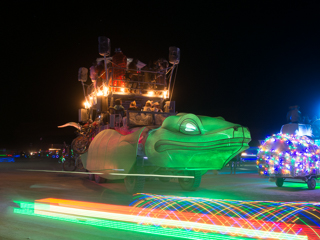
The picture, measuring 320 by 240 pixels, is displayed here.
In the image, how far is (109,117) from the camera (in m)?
13.7

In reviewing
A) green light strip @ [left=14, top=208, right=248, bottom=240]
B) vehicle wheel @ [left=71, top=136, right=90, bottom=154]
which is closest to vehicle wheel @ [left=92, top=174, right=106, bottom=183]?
vehicle wheel @ [left=71, top=136, right=90, bottom=154]

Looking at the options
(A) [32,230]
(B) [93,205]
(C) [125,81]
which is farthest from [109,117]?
(A) [32,230]

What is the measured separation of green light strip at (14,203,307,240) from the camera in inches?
191

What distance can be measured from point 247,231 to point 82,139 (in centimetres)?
1245

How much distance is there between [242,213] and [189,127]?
254cm

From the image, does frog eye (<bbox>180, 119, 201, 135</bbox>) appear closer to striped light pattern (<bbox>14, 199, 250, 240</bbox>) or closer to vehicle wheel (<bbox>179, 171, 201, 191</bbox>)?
striped light pattern (<bbox>14, 199, 250, 240</bbox>)

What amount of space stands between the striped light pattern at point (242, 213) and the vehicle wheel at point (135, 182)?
0.27 meters

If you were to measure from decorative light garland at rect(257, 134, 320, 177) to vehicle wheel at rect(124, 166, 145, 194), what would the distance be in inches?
208

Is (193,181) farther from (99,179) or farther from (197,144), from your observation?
(99,179)

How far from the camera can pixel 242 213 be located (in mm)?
7133

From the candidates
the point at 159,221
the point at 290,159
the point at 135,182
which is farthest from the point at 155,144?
the point at 290,159

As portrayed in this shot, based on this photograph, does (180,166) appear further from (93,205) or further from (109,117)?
(109,117)

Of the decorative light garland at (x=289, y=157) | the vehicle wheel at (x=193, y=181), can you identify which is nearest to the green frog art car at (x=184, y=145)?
the vehicle wheel at (x=193, y=181)

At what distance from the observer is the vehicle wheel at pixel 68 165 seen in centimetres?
2147
